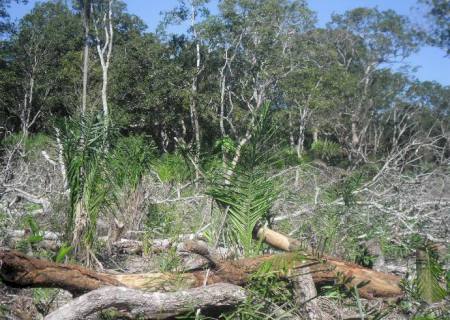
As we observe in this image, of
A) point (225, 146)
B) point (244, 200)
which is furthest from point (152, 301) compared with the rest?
point (225, 146)

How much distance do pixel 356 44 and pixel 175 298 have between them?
32.9 meters

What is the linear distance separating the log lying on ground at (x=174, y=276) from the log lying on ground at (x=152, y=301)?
237 mm

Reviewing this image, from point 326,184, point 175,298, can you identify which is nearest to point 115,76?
point 326,184

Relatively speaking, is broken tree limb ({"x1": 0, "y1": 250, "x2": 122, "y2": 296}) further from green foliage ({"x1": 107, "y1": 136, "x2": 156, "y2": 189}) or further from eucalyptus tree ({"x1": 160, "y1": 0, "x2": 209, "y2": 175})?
eucalyptus tree ({"x1": 160, "y1": 0, "x2": 209, "y2": 175})

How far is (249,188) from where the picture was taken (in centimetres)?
468

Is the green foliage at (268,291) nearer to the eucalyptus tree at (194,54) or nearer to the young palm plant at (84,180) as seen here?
the young palm plant at (84,180)

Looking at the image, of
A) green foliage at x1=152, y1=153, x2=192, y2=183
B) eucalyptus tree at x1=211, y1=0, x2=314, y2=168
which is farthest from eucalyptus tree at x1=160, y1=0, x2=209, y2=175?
green foliage at x1=152, y1=153, x2=192, y2=183

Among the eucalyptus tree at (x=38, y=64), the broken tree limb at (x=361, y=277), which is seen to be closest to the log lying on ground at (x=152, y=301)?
the broken tree limb at (x=361, y=277)

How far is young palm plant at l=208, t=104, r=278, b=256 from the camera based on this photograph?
4.63m

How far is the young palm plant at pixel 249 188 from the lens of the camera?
4629mm

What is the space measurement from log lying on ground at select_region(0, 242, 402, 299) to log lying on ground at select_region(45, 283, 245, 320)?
24 centimetres

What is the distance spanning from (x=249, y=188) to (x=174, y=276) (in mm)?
1162

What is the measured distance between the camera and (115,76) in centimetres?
2508

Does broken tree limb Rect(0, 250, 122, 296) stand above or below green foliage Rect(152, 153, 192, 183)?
below
